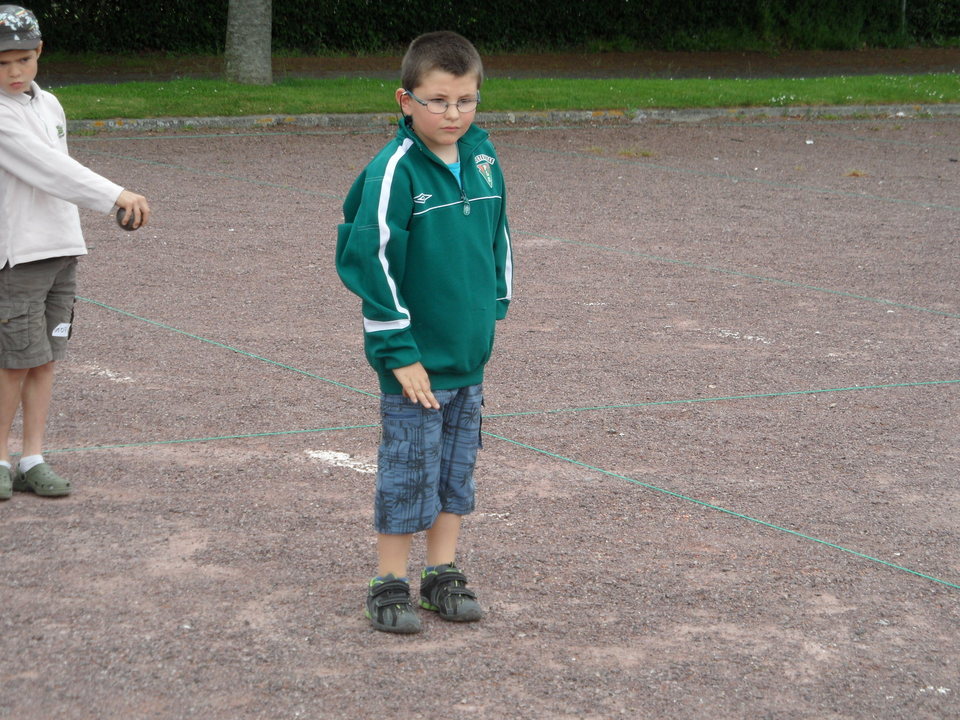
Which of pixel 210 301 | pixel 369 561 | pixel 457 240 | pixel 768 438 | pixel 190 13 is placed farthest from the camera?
pixel 190 13

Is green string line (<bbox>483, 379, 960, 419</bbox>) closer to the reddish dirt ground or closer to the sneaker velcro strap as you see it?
the reddish dirt ground

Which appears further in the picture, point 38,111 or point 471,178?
point 38,111

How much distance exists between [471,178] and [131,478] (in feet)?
6.51

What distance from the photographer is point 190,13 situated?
25.6 m

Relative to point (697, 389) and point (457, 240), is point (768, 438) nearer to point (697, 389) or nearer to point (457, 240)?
point (697, 389)

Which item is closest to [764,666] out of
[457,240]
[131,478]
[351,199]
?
[457,240]

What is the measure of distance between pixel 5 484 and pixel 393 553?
1627 mm

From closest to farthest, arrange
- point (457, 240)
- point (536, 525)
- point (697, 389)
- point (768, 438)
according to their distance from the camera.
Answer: point (457, 240)
point (536, 525)
point (768, 438)
point (697, 389)

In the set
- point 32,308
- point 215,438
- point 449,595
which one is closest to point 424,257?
point 449,595

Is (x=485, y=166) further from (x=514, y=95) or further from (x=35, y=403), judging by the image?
(x=514, y=95)

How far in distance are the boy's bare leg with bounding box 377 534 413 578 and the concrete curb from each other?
1169cm

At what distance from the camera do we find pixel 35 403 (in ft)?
15.4

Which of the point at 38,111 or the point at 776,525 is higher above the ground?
the point at 38,111

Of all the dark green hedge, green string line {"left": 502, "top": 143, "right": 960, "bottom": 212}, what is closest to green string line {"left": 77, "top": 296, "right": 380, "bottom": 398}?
green string line {"left": 502, "top": 143, "right": 960, "bottom": 212}
